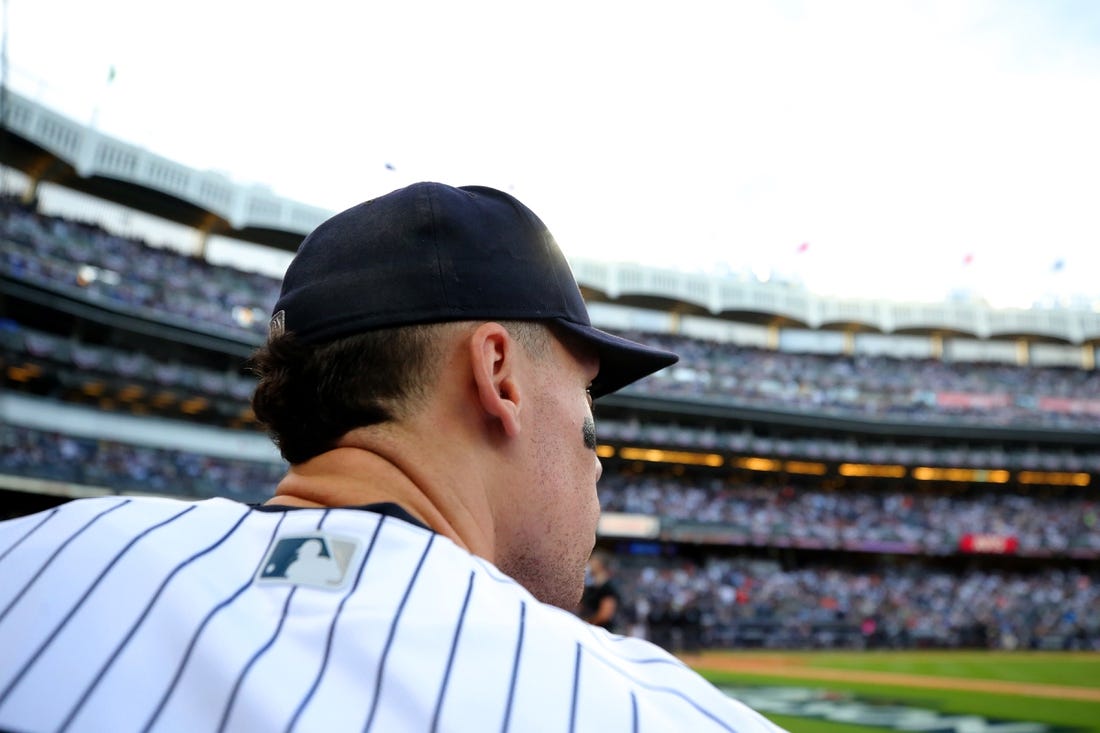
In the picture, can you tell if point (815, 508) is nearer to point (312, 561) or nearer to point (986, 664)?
point (986, 664)

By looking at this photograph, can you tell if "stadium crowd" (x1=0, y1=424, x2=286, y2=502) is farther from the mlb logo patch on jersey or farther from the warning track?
the mlb logo patch on jersey

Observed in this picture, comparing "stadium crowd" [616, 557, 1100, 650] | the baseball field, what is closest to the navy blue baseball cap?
the baseball field

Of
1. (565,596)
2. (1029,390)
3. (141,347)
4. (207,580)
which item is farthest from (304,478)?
(1029,390)

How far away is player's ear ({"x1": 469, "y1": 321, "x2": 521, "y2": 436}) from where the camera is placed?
138 centimetres

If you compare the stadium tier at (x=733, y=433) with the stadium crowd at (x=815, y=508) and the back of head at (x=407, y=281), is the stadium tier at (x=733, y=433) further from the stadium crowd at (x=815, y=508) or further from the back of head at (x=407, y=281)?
the back of head at (x=407, y=281)

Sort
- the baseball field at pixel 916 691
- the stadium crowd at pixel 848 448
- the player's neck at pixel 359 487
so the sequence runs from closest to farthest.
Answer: the player's neck at pixel 359 487
the baseball field at pixel 916 691
the stadium crowd at pixel 848 448

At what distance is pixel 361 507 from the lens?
3.77 feet

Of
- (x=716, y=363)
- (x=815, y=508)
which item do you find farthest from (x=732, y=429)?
(x=815, y=508)

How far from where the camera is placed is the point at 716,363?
1863 inches

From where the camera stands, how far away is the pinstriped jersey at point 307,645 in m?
0.88

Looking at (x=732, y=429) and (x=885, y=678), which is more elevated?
(x=732, y=429)

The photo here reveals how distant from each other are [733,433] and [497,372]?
44.7 meters

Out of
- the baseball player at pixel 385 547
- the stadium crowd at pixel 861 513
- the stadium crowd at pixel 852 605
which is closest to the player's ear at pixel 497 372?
the baseball player at pixel 385 547

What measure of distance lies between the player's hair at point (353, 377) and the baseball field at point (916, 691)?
30.8 ft
